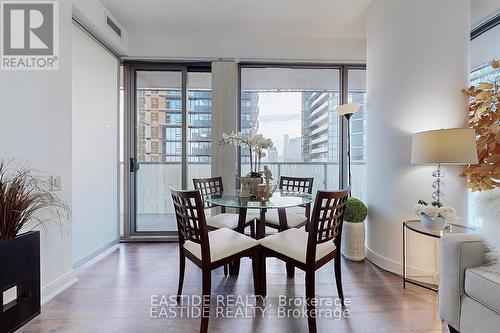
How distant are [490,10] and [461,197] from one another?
77.1 inches

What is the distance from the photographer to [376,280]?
2.34 metres

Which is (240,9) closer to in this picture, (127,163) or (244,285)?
(127,163)

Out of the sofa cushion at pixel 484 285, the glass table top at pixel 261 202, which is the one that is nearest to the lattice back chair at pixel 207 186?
the glass table top at pixel 261 202

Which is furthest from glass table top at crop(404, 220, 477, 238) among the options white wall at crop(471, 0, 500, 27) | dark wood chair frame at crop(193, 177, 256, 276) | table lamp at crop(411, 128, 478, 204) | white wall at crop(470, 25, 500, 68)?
white wall at crop(471, 0, 500, 27)

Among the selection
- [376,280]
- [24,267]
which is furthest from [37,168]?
[376,280]

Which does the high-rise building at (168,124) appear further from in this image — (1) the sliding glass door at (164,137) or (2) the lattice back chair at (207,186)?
(2) the lattice back chair at (207,186)

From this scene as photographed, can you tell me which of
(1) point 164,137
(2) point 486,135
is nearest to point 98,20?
(1) point 164,137

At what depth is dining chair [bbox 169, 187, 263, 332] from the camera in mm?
1622

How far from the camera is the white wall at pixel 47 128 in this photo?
1886 millimetres

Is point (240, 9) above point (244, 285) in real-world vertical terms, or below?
above

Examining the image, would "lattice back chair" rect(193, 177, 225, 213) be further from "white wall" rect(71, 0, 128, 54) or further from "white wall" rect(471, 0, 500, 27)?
"white wall" rect(471, 0, 500, 27)

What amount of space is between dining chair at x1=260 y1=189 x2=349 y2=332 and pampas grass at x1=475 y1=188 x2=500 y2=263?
2.56 feet

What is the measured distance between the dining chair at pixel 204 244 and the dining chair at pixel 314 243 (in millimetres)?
158

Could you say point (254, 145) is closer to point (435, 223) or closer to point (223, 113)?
point (223, 113)
